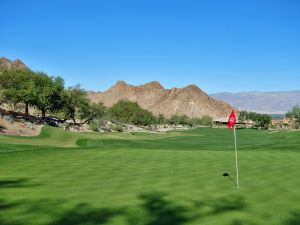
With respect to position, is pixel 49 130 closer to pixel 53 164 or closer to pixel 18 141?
pixel 18 141

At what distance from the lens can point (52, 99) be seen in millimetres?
82250

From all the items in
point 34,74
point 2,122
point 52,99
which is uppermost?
point 34,74

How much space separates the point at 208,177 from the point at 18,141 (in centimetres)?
3156

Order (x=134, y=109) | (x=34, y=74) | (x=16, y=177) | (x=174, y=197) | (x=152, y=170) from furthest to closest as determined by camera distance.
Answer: (x=134, y=109), (x=34, y=74), (x=152, y=170), (x=16, y=177), (x=174, y=197)

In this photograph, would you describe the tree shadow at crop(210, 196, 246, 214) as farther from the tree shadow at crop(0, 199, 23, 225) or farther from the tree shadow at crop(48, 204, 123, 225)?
the tree shadow at crop(0, 199, 23, 225)

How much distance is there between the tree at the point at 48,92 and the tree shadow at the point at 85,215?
2507 inches

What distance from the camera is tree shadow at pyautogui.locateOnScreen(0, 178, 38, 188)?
15.7 m

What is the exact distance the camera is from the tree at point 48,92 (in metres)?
75.3

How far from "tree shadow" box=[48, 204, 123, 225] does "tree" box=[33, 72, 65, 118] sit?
63674mm

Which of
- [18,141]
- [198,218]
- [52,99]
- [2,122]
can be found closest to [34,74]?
[52,99]

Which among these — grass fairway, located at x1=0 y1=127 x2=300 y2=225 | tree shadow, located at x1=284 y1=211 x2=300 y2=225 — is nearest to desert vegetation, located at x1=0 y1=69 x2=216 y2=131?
grass fairway, located at x1=0 y1=127 x2=300 y2=225

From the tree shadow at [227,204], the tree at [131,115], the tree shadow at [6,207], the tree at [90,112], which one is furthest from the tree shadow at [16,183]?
the tree at [131,115]

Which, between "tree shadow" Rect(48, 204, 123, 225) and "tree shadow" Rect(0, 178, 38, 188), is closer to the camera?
"tree shadow" Rect(48, 204, 123, 225)

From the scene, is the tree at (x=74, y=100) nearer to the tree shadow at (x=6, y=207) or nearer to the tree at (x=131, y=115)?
the tree at (x=131, y=115)
